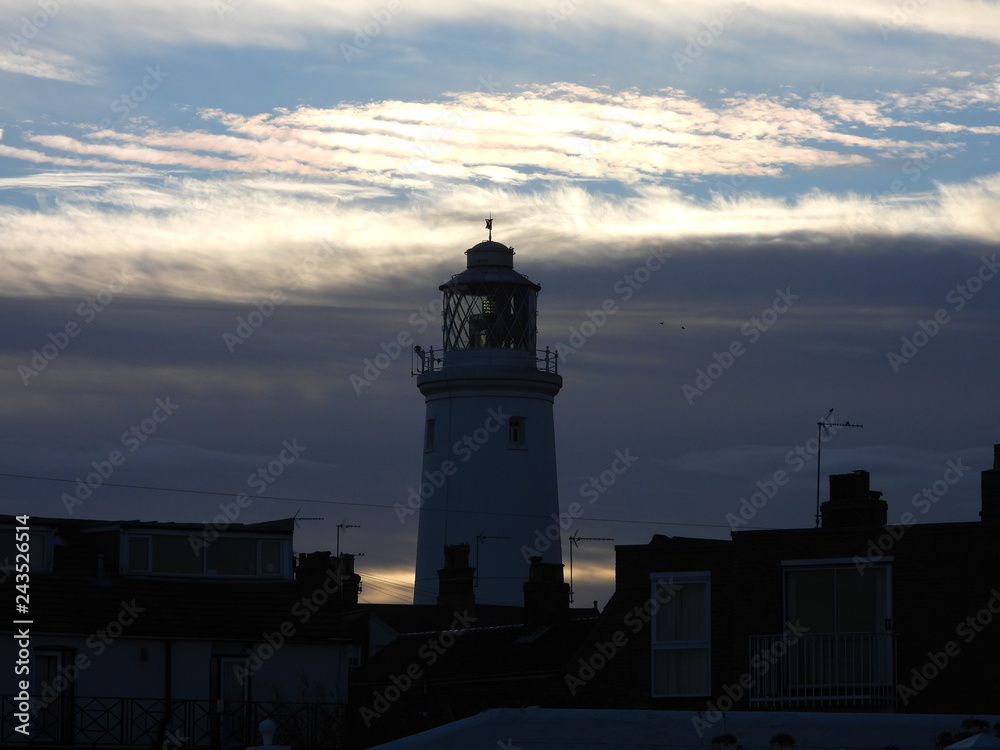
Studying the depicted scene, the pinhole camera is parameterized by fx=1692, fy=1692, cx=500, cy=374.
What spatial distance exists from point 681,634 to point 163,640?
11.6 m

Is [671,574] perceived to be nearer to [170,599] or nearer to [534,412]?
[170,599]

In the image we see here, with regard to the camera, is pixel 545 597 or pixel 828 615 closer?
pixel 828 615

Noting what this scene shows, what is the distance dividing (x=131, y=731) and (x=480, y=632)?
595 inches

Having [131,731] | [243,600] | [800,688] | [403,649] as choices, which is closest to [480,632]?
[403,649]

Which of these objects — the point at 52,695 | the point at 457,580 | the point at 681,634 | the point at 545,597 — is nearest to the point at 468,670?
the point at 545,597

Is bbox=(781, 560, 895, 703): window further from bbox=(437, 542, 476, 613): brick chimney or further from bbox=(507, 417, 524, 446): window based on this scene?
bbox=(507, 417, 524, 446): window

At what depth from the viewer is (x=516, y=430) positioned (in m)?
62.1

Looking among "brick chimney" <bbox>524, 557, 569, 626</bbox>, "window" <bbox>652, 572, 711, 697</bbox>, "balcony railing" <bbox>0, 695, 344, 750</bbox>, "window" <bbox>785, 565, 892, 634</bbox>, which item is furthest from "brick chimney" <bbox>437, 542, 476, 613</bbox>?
"window" <bbox>785, 565, 892, 634</bbox>

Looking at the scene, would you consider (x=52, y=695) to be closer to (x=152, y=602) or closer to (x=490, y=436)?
(x=152, y=602)

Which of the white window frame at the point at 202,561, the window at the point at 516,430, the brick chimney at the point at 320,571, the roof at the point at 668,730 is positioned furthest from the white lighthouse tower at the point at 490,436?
the roof at the point at 668,730

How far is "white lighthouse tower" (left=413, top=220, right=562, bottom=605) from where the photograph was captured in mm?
61031

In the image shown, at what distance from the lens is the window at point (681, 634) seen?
34.3m

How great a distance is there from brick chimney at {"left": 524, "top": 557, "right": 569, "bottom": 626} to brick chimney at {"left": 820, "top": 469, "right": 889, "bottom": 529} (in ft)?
48.7

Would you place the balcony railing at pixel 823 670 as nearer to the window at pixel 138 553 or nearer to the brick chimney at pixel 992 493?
the brick chimney at pixel 992 493
